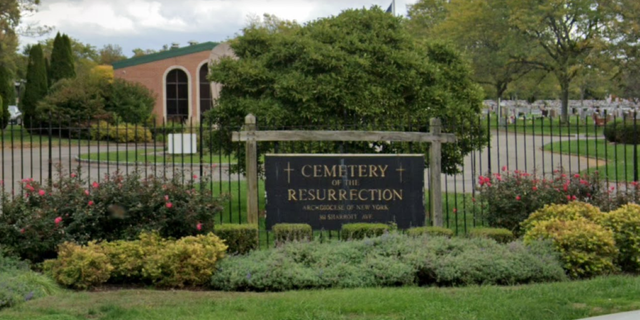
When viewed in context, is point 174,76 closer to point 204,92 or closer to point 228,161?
point 204,92

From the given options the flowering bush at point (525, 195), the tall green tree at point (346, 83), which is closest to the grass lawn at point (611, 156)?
the tall green tree at point (346, 83)

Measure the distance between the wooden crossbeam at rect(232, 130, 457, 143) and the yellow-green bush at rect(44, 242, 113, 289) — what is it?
307 centimetres

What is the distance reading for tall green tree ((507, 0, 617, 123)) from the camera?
41.6m

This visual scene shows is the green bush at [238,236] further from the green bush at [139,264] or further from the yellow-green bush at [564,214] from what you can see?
the yellow-green bush at [564,214]

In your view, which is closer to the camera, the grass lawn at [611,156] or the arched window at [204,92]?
the grass lawn at [611,156]

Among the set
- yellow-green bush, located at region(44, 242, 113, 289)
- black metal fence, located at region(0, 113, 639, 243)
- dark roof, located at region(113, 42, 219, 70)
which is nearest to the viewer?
yellow-green bush, located at region(44, 242, 113, 289)

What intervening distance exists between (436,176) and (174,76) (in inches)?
1375

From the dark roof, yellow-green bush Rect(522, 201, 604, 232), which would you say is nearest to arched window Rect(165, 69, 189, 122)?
the dark roof

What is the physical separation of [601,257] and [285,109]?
5723 millimetres

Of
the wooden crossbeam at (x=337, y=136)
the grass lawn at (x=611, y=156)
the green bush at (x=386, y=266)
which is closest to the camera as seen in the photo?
the green bush at (x=386, y=266)

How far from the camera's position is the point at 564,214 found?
9266 mm

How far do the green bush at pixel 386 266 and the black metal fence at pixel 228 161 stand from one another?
1.64 m

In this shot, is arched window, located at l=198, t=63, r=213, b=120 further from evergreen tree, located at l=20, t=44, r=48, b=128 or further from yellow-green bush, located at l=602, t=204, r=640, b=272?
yellow-green bush, located at l=602, t=204, r=640, b=272

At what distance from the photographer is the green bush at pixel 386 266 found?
295 inches
